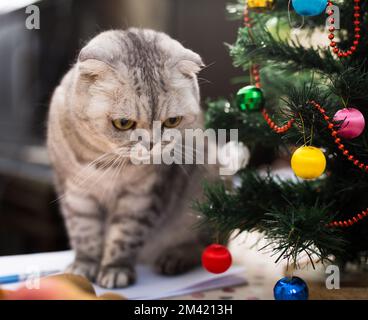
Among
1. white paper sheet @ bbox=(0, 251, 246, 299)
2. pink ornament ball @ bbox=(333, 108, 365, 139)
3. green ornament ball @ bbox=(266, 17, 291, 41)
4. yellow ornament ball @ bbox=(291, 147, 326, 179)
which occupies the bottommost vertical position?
white paper sheet @ bbox=(0, 251, 246, 299)

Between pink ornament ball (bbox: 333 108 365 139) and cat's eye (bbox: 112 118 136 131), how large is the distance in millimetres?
272

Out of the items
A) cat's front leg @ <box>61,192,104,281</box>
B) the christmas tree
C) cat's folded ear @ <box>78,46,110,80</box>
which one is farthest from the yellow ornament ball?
cat's front leg @ <box>61,192,104,281</box>

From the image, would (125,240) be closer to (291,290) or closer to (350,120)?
(291,290)

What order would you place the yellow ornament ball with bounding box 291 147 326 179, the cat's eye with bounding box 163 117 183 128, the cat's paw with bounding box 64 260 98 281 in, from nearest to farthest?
the yellow ornament ball with bounding box 291 147 326 179, the cat's eye with bounding box 163 117 183 128, the cat's paw with bounding box 64 260 98 281

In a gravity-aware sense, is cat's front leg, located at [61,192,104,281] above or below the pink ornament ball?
below

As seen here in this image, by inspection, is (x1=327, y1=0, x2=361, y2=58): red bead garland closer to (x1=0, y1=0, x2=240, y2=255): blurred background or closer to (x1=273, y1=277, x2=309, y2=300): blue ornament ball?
(x1=0, y1=0, x2=240, y2=255): blurred background

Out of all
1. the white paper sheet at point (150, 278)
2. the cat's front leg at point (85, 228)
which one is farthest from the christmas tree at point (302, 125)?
the cat's front leg at point (85, 228)

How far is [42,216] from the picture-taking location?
1.28 m

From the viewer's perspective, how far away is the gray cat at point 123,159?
595 millimetres

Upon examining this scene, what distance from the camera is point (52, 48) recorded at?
84cm

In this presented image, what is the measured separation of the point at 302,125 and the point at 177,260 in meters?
0.38

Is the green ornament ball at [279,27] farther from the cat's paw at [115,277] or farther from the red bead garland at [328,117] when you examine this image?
the cat's paw at [115,277]

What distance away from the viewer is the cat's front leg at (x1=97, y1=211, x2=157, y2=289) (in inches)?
29.7

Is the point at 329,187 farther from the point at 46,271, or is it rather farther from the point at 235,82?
the point at 46,271
